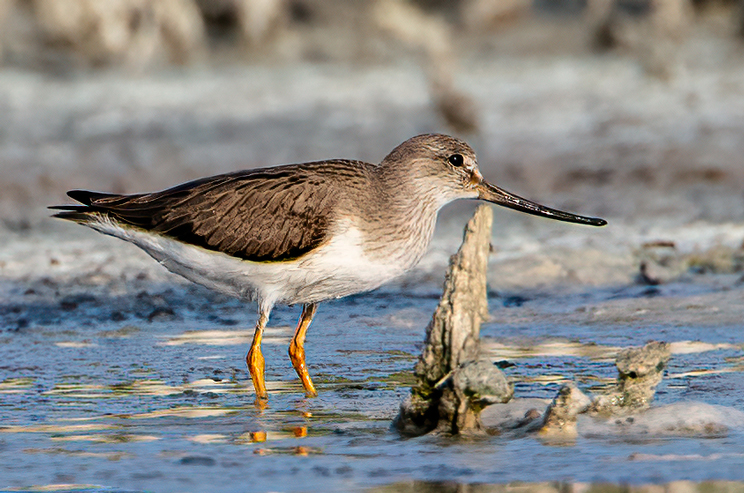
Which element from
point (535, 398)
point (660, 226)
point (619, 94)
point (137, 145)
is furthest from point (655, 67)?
point (535, 398)

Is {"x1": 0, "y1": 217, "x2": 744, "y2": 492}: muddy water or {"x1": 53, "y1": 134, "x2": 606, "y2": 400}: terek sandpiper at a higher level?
{"x1": 53, "y1": 134, "x2": 606, "y2": 400}: terek sandpiper

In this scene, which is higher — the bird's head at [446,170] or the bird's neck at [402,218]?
the bird's head at [446,170]

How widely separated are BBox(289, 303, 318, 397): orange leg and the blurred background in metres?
4.66

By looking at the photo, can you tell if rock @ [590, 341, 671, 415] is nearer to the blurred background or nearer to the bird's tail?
the bird's tail

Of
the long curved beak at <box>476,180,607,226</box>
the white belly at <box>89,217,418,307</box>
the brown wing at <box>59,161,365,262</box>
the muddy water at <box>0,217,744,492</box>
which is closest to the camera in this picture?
the muddy water at <box>0,217,744,492</box>

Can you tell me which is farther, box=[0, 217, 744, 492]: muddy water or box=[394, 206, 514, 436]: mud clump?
box=[394, 206, 514, 436]: mud clump

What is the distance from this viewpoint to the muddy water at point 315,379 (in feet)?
14.6

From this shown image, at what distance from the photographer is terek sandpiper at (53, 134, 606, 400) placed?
6281 millimetres

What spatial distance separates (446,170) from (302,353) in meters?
1.26

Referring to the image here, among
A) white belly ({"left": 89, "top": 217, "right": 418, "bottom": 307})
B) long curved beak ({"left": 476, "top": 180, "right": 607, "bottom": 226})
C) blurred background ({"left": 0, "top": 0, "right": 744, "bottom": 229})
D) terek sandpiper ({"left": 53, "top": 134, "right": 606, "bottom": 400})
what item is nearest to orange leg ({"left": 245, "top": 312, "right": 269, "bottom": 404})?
terek sandpiper ({"left": 53, "top": 134, "right": 606, "bottom": 400})

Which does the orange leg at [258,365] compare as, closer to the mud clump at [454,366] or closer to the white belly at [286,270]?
the white belly at [286,270]

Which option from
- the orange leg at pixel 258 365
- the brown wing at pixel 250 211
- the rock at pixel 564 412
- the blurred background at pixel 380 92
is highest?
the blurred background at pixel 380 92

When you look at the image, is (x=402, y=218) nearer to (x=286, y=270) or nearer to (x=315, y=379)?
(x=286, y=270)

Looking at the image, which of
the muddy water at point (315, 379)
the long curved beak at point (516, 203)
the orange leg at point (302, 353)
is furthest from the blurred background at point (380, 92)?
the orange leg at point (302, 353)
